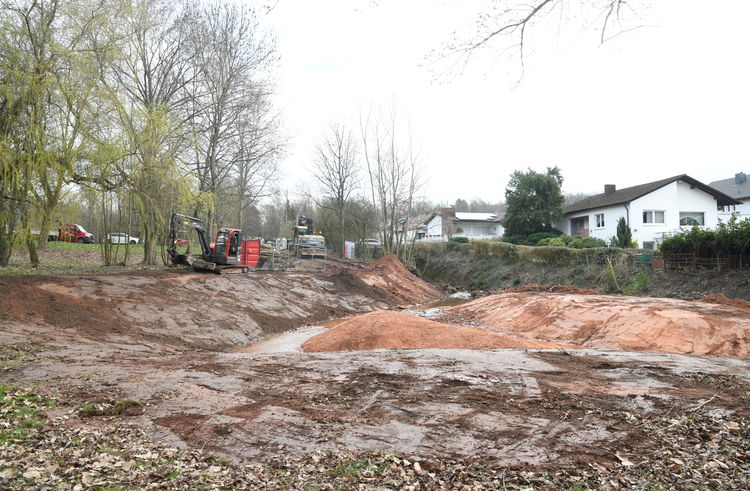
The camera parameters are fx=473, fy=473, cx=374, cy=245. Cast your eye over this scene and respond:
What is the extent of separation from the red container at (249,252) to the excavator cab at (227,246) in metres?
2.90

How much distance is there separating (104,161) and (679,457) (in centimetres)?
1742

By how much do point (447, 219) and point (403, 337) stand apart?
46.0 metres

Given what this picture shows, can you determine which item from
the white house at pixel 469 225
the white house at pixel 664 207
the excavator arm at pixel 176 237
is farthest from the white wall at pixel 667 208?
the excavator arm at pixel 176 237

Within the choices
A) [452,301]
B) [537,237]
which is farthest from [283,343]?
[537,237]

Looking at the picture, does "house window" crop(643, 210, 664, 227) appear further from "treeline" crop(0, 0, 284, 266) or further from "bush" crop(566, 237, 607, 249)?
"treeline" crop(0, 0, 284, 266)

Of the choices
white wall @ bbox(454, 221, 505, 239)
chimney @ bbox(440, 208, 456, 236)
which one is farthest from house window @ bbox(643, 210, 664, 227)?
white wall @ bbox(454, 221, 505, 239)

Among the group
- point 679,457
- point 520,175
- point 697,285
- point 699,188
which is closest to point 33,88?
point 679,457

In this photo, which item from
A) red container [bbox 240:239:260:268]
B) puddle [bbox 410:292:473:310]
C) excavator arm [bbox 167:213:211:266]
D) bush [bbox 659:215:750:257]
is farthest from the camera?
puddle [bbox 410:292:473:310]

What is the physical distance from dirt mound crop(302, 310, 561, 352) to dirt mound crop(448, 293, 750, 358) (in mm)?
2529

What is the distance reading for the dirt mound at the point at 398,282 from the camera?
99.2 ft

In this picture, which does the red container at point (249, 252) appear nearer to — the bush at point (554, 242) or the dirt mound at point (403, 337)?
the dirt mound at point (403, 337)

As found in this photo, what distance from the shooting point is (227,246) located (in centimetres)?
2220

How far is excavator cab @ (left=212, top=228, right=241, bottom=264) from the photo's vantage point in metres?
22.1

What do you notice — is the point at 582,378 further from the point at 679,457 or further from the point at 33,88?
the point at 33,88
